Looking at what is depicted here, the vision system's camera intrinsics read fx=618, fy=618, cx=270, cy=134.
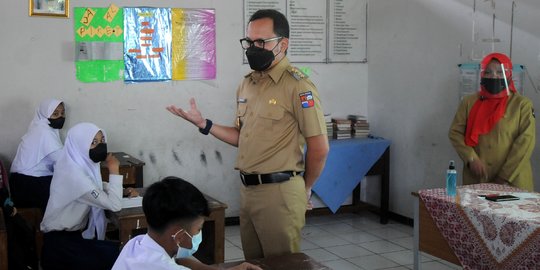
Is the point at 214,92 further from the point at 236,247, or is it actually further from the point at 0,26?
the point at 0,26

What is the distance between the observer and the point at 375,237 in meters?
5.62

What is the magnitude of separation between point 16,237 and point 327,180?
293 centimetres

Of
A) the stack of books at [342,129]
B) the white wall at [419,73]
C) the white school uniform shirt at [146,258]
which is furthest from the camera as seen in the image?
the stack of books at [342,129]

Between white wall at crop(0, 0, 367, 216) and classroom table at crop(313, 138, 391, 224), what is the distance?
2.11ft

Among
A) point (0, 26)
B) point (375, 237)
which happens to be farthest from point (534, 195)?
point (0, 26)

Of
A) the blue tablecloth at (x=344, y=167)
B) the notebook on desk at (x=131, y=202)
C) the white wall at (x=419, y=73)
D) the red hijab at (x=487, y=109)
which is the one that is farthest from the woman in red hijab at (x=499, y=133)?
the notebook on desk at (x=131, y=202)

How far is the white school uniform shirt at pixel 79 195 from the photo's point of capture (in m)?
3.41

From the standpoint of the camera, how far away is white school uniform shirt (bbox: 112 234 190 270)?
2.02m

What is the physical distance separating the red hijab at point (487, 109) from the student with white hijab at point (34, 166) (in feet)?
10.2

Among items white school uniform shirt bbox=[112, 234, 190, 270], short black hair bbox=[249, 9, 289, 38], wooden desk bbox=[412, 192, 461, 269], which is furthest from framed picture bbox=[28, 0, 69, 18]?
white school uniform shirt bbox=[112, 234, 190, 270]

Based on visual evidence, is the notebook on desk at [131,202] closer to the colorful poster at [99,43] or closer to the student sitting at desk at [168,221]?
the student sitting at desk at [168,221]

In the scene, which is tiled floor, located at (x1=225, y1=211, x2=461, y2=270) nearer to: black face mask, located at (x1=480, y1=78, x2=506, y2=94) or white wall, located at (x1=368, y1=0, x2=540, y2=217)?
white wall, located at (x1=368, y1=0, x2=540, y2=217)

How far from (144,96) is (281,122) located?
287cm

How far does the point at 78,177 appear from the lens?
3445 millimetres
